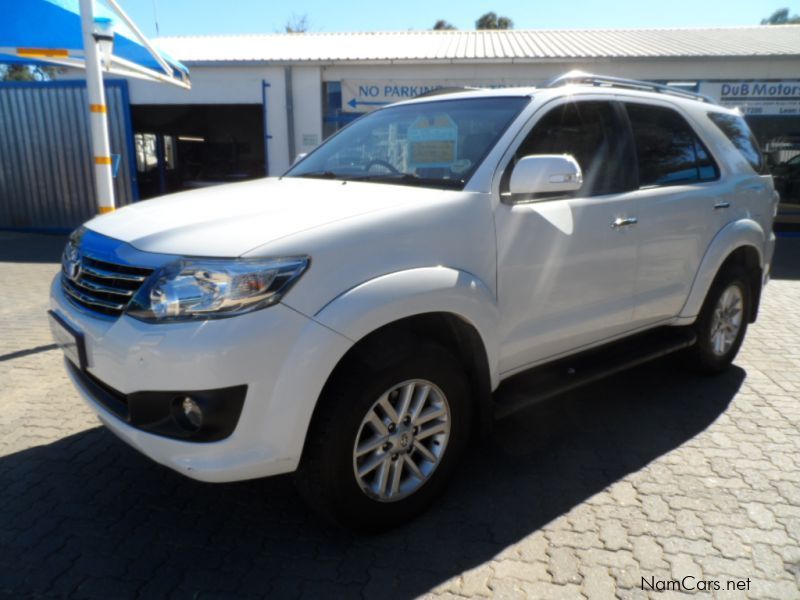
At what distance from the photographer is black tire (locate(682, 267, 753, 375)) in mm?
3959

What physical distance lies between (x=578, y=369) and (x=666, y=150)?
62.2 inches

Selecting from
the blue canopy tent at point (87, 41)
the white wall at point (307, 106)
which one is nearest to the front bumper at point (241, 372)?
the blue canopy tent at point (87, 41)

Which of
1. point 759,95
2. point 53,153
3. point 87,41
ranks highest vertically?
point 759,95

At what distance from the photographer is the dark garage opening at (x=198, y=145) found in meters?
15.2

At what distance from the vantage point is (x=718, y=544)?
242 centimetres

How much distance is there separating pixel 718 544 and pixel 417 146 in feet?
7.68

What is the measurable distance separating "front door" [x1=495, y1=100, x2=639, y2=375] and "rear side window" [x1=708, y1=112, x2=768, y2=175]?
52.3 inches

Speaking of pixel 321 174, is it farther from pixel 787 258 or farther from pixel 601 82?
pixel 787 258

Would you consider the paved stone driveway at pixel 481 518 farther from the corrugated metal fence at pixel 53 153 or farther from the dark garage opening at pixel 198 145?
the dark garage opening at pixel 198 145

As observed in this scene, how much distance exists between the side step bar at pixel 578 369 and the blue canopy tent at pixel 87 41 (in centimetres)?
425

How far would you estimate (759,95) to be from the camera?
37.5 feet

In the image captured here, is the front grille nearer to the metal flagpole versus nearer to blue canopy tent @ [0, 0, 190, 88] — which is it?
the metal flagpole

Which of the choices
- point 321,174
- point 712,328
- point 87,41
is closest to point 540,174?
point 321,174

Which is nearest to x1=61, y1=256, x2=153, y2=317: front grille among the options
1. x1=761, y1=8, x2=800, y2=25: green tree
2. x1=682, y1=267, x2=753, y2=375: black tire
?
x1=682, y1=267, x2=753, y2=375: black tire
